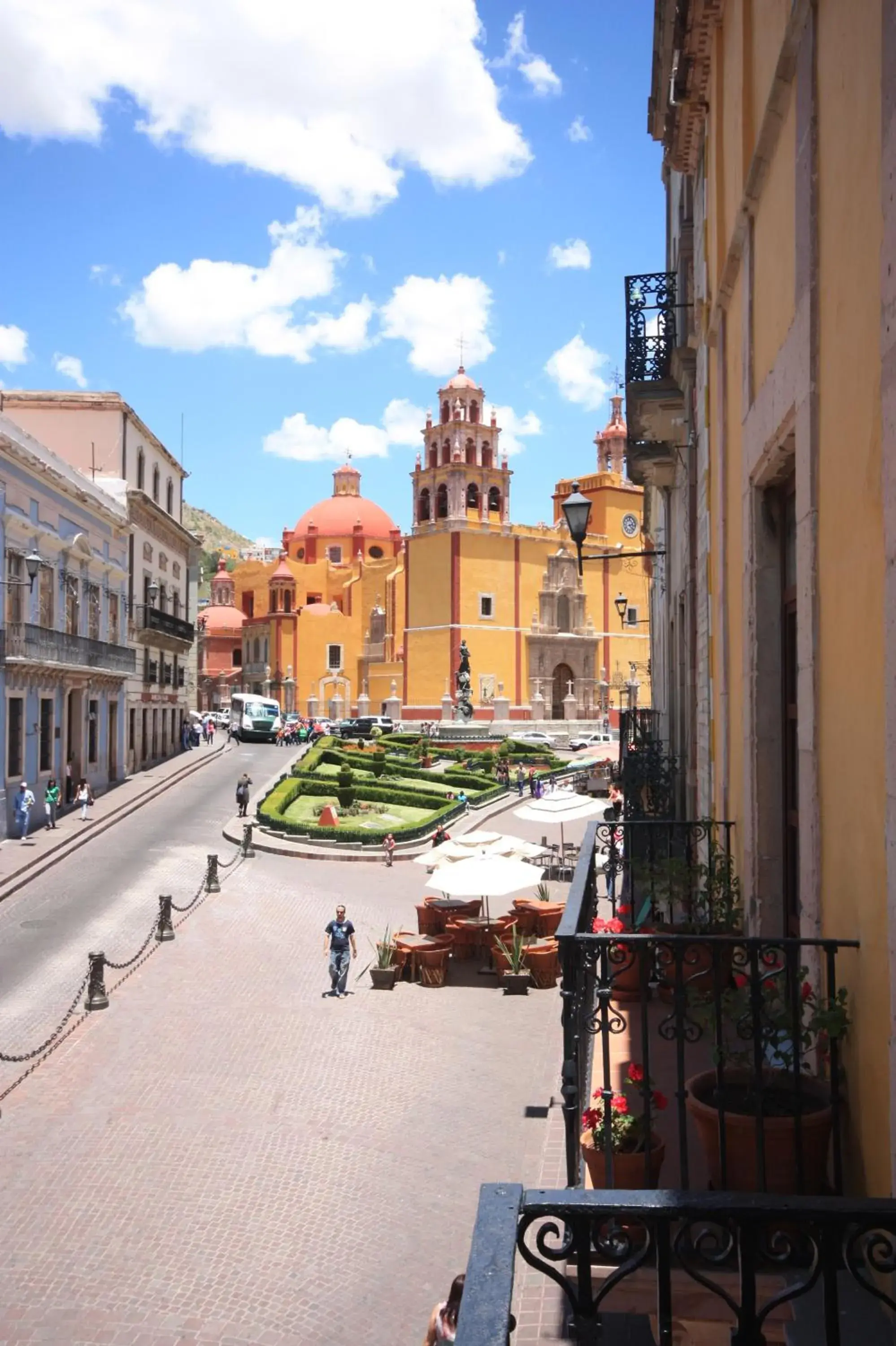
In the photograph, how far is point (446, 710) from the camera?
5931cm

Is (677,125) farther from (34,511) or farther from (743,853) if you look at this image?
(34,511)

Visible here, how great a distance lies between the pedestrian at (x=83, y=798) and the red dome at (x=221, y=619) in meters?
51.3

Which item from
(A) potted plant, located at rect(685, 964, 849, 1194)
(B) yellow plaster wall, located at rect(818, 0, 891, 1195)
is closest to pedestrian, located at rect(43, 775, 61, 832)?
(A) potted plant, located at rect(685, 964, 849, 1194)

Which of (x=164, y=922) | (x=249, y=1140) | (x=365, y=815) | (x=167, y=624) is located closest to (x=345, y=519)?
(x=167, y=624)

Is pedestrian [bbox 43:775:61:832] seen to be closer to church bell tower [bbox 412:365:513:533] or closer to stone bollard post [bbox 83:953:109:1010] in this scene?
stone bollard post [bbox 83:953:109:1010]

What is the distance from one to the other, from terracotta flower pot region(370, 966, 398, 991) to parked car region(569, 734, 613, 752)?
119 feet

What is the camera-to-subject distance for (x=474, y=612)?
2408 inches

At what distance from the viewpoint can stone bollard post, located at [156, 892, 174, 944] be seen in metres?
15.8

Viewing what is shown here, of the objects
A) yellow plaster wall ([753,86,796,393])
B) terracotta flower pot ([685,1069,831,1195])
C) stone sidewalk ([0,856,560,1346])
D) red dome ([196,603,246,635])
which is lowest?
stone sidewalk ([0,856,560,1346])

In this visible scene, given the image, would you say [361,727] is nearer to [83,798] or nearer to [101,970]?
[83,798]

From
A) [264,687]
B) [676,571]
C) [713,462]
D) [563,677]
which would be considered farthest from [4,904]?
[264,687]

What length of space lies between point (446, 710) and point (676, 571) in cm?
4658

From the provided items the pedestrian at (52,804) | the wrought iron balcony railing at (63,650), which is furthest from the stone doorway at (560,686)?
the pedestrian at (52,804)

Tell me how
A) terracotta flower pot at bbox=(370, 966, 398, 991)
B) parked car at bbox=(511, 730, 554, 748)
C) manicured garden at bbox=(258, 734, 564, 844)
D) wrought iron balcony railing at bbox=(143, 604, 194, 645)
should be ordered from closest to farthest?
terracotta flower pot at bbox=(370, 966, 398, 991) → manicured garden at bbox=(258, 734, 564, 844) → wrought iron balcony railing at bbox=(143, 604, 194, 645) → parked car at bbox=(511, 730, 554, 748)
